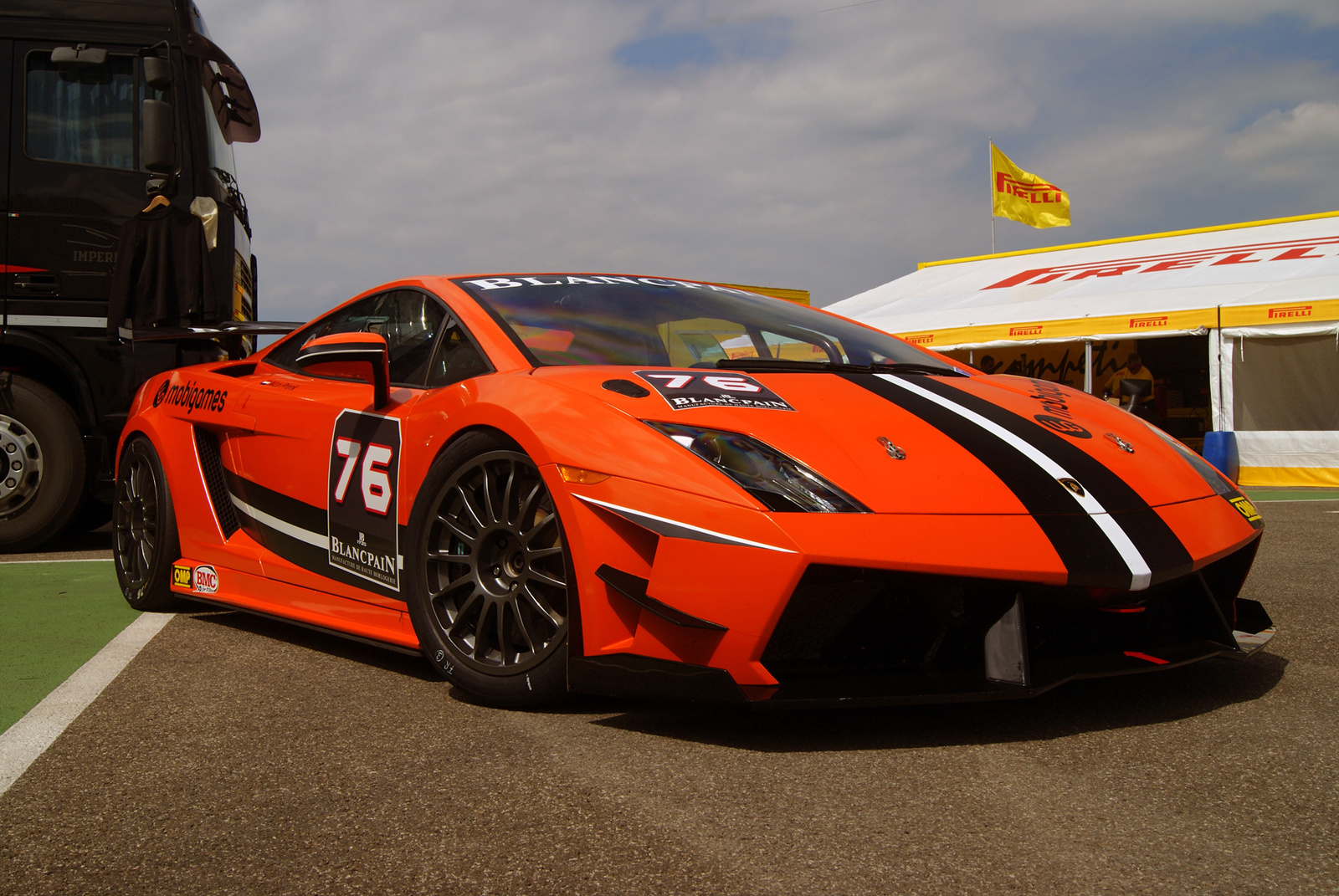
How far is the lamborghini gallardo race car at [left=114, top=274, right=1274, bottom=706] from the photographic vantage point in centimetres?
210

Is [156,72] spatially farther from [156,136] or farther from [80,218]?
[80,218]

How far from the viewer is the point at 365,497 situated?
3008 millimetres

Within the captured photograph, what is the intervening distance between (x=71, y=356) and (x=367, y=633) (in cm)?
376

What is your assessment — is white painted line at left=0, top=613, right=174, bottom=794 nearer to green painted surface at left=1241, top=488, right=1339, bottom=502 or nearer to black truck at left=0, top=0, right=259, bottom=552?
black truck at left=0, top=0, right=259, bottom=552

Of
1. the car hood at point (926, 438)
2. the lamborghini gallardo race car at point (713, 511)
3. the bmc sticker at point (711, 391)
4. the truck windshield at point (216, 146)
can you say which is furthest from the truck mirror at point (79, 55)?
the bmc sticker at point (711, 391)

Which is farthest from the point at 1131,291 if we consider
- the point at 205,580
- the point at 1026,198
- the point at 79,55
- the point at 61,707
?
the point at 61,707

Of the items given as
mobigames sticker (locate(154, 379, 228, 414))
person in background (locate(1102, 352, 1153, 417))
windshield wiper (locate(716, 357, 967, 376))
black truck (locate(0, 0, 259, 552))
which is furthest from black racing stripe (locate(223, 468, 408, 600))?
person in background (locate(1102, 352, 1153, 417))

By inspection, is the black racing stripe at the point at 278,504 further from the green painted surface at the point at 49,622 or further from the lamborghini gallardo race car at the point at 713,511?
the green painted surface at the point at 49,622

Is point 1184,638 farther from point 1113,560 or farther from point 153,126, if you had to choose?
point 153,126

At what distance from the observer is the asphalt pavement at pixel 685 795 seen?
157cm

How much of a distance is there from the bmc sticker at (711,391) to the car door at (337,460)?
2.64 feet

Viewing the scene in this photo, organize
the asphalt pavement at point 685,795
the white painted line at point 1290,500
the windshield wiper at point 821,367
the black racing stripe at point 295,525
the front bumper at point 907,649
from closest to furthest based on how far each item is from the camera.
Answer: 1. the asphalt pavement at point 685,795
2. the front bumper at point 907,649
3. the windshield wiper at point 821,367
4. the black racing stripe at point 295,525
5. the white painted line at point 1290,500

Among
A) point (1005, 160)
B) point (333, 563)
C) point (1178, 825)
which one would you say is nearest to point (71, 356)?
point (333, 563)

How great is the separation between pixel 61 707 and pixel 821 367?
6.73ft
